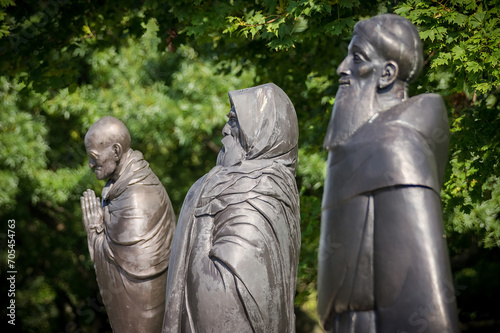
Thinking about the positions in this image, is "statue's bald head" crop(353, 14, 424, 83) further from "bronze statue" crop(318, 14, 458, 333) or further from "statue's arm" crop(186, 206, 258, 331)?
"statue's arm" crop(186, 206, 258, 331)

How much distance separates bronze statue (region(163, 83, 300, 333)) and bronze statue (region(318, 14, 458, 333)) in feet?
3.69

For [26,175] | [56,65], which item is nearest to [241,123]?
[56,65]

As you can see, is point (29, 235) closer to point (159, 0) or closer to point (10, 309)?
point (10, 309)

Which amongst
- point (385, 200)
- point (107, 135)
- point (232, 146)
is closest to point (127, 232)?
point (107, 135)

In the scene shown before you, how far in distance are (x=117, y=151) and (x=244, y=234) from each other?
2.17m

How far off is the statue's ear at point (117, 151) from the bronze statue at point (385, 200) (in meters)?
3.14

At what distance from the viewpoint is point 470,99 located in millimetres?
9047

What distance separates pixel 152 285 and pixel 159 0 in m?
4.61

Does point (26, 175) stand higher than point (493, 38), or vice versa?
point (26, 175)

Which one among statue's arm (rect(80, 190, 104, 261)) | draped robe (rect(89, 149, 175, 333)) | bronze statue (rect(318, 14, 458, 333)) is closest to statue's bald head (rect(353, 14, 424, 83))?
bronze statue (rect(318, 14, 458, 333))

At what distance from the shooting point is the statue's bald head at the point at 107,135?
6246 millimetres

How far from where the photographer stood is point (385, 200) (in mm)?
3145

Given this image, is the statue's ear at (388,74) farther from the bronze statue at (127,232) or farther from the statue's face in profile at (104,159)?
the statue's face in profile at (104,159)

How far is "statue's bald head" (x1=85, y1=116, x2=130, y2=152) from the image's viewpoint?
625 cm
